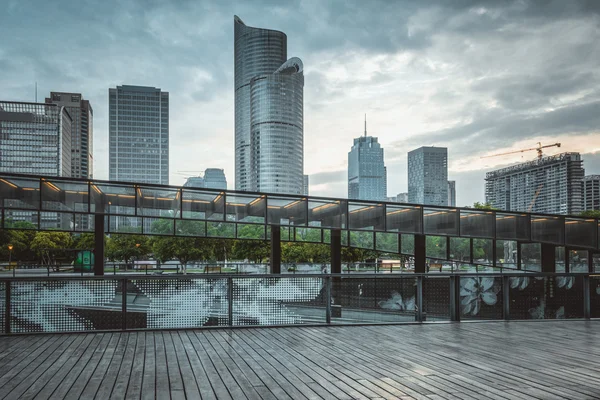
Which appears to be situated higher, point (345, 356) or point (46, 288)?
point (46, 288)

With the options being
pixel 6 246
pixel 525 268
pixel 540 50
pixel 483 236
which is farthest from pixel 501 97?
pixel 6 246

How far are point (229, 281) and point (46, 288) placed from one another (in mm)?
2723

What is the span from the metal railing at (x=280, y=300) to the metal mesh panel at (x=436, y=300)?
0.06 ft

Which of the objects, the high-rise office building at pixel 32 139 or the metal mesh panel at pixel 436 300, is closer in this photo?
the metal mesh panel at pixel 436 300

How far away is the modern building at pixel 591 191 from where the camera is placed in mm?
151750

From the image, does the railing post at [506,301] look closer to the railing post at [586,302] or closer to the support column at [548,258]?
the railing post at [586,302]

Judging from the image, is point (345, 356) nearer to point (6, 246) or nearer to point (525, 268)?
point (525, 268)

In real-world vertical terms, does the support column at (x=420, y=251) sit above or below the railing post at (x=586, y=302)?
above

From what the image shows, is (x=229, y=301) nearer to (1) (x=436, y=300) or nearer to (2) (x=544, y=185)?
(1) (x=436, y=300)

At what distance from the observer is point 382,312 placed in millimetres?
8195

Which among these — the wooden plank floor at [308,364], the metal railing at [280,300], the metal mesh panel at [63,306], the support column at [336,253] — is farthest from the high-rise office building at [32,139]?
the wooden plank floor at [308,364]

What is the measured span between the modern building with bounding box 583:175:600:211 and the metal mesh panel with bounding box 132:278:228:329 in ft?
560

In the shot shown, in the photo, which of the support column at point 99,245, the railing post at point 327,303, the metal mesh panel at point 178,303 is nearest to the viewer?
the metal mesh panel at point 178,303

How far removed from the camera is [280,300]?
25.9 ft
